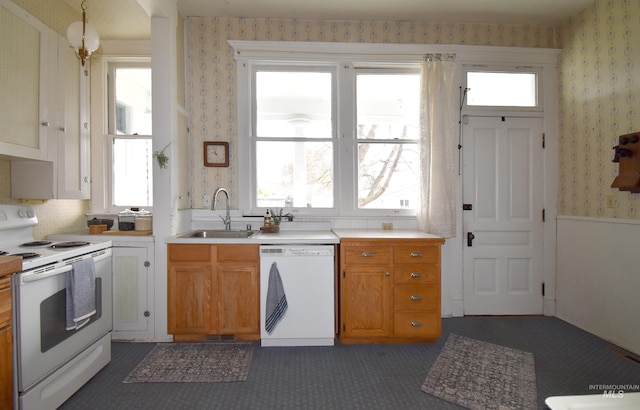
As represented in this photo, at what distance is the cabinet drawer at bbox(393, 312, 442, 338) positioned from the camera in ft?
8.47

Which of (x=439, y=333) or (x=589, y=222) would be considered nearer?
(x=439, y=333)

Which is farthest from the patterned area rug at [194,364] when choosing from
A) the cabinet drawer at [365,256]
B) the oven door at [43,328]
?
the cabinet drawer at [365,256]

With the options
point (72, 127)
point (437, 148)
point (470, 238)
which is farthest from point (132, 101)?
point (470, 238)

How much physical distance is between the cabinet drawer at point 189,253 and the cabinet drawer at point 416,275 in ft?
5.26

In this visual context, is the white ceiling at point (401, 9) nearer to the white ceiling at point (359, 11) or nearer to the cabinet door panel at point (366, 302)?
the white ceiling at point (359, 11)

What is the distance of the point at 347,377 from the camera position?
2.17m

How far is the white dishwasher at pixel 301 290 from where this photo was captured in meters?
2.54

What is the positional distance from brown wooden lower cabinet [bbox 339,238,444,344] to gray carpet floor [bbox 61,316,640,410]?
6.6 inches

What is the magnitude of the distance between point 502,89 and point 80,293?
163 inches

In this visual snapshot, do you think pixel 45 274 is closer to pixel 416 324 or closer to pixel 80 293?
pixel 80 293

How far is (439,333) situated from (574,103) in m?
2.65

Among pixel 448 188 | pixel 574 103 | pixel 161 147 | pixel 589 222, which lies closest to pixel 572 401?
pixel 448 188

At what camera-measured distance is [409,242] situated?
8.54 ft

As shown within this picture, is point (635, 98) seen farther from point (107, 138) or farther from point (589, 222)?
point (107, 138)
